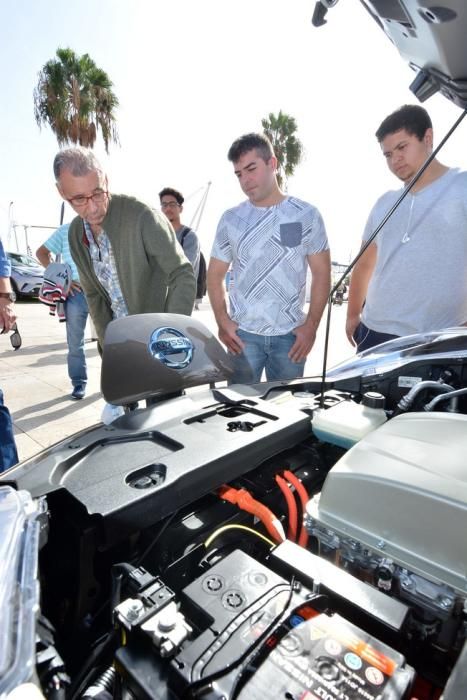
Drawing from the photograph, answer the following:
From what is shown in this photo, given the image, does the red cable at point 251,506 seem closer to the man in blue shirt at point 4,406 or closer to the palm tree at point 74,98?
the man in blue shirt at point 4,406

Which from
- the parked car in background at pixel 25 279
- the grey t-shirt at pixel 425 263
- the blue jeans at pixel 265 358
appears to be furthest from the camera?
the parked car in background at pixel 25 279

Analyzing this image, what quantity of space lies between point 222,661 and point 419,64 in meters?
1.60

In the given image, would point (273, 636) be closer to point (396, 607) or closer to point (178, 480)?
point (396, 607)

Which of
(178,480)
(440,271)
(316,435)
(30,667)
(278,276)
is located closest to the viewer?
(30,667)

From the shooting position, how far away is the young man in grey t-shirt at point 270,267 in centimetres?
215

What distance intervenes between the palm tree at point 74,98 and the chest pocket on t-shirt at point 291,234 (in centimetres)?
1281

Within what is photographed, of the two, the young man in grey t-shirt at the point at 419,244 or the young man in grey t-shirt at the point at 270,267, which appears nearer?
the young man in grey t-shirt at the point at 419,244

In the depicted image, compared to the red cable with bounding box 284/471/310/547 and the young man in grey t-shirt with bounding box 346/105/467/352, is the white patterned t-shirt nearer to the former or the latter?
the young man in grey t-shirt with bounding box 346/105/467/352

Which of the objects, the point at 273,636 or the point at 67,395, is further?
the point at 67,395

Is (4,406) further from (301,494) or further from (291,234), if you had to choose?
(291,234)

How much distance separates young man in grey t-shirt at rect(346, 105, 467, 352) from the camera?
185cm

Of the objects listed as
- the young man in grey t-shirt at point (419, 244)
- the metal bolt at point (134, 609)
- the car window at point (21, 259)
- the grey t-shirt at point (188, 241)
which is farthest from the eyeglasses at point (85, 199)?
the car window at point (21, 259)

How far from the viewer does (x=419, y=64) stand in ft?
3.91

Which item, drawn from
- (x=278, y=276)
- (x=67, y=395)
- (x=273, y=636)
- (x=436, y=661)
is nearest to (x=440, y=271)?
(x=278, y=276)
